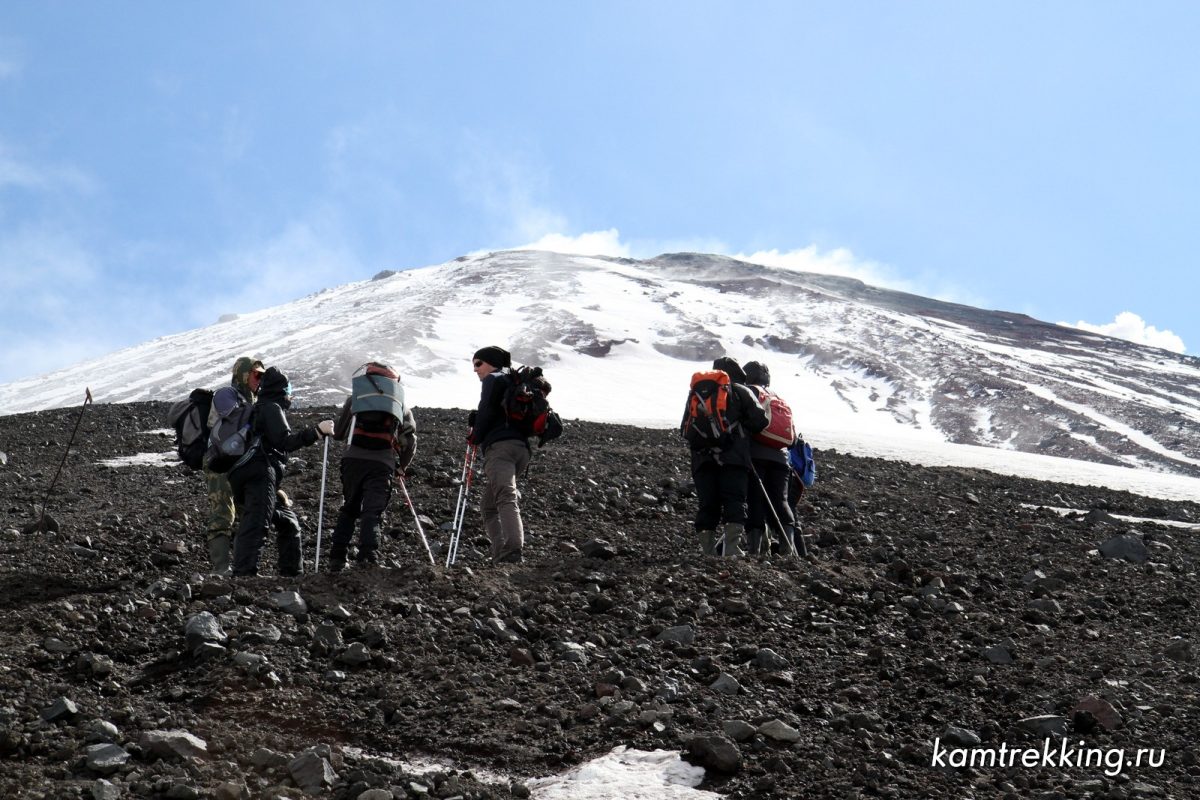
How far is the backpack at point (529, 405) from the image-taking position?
9648mm

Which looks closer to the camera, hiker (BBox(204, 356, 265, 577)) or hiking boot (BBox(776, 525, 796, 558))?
hiker (BBox(204, 356, 265, 577))

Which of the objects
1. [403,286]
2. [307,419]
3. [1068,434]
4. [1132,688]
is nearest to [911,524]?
[1132,688]

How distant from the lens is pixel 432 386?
55.7m

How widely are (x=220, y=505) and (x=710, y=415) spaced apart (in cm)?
473

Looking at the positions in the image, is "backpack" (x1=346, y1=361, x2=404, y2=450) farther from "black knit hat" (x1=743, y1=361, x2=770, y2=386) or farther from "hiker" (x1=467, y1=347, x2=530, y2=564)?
"black knit hat" (x1=743, y1=361, x2=770, y2=386)

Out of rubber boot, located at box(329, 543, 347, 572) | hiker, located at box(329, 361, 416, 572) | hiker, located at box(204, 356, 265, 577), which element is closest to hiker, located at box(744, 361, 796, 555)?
hiker, located at box(329, 361, 416, 572)

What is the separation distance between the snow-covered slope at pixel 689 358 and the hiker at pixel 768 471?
19.2m

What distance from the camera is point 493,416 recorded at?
385 inches

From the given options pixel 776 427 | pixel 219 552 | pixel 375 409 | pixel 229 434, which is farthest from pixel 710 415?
pixel 219 552

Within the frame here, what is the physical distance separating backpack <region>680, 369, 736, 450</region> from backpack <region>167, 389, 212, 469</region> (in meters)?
4.58

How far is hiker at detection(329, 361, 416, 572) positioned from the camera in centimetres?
934

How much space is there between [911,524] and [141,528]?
10179 millimetres

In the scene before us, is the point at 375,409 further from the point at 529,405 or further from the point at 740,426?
the point at 740,426
